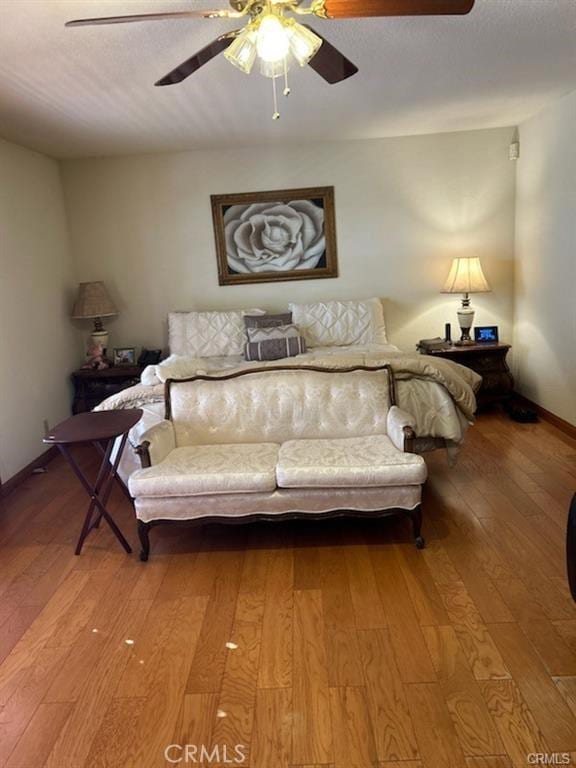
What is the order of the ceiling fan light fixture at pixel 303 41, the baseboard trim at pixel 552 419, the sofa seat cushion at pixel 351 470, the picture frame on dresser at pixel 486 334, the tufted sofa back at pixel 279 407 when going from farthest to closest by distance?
the picture frame on dresser at pixel 486 334, the baseboard trim at pixel 552 419, the tufted sofa back at pixel 279 407, the sofa seat cushion at pixel 351 470, the ceiling fan light fixture at pixel 303 41

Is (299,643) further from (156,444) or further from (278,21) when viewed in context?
(278,21)

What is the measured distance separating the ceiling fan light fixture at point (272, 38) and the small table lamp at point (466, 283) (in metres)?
3.18

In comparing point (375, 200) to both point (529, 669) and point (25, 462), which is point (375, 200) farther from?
point (529, 669)

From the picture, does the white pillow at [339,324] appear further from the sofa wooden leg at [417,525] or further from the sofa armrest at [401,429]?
the sofa wooden leg at [417,525]

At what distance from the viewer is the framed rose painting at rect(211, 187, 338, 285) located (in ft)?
16.6

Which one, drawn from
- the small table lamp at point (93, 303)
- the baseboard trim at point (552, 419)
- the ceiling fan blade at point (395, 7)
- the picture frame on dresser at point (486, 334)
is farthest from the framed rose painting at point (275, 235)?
the ceiling fan blade at point (395, 7)

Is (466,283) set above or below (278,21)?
below

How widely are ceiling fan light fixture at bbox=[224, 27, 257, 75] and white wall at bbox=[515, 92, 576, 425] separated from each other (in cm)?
285

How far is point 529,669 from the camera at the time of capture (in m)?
1.86

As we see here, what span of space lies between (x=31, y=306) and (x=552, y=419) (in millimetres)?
4350

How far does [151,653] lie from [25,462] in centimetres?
250

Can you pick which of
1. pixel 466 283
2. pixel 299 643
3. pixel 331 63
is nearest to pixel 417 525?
pixel 299 643

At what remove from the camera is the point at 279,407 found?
3156 mm

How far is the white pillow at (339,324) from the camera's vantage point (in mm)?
4816
